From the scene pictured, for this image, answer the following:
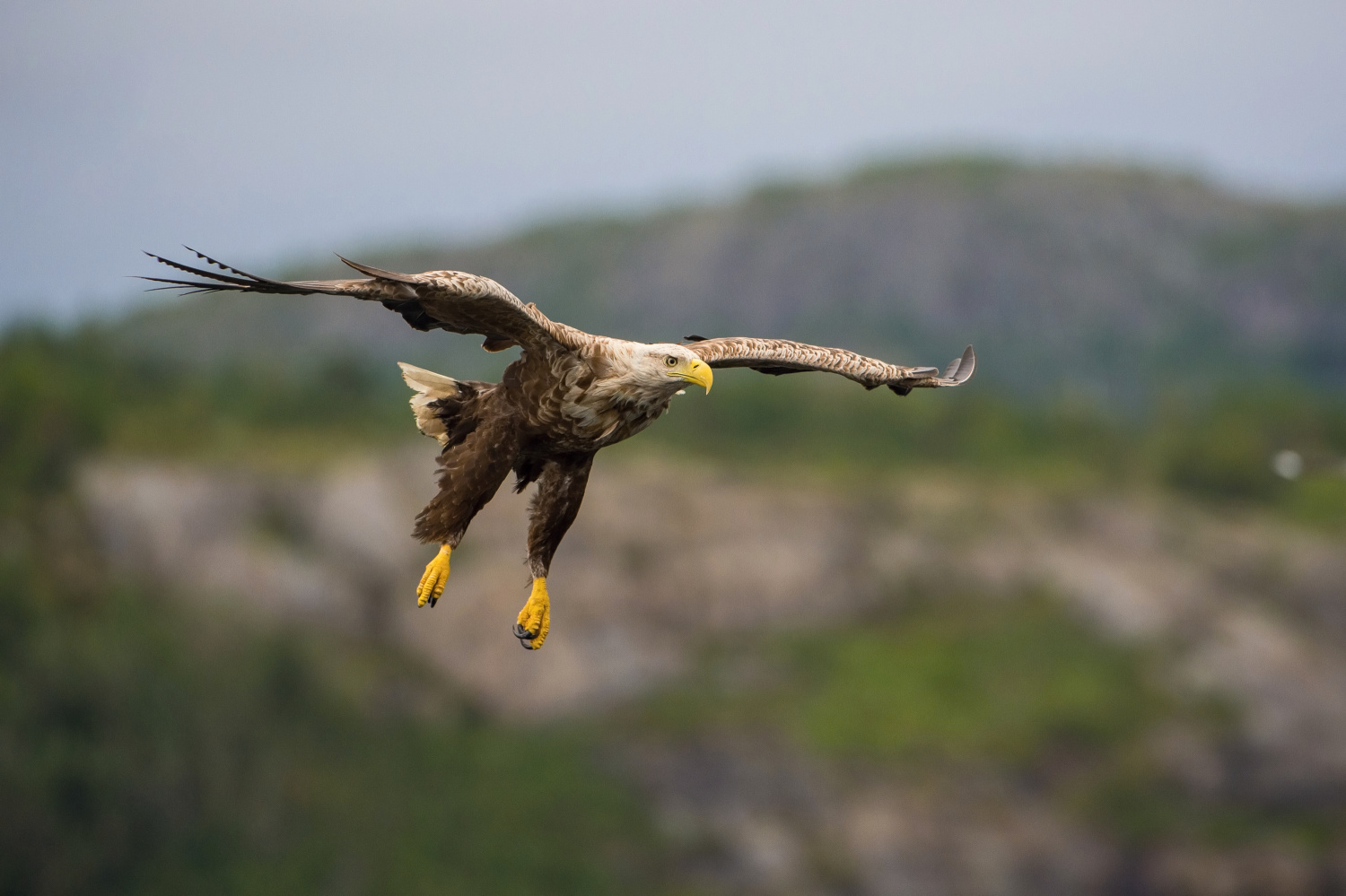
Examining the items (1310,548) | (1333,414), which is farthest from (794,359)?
(1333,414)

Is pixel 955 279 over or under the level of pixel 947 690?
over

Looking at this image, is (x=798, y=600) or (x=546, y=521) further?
(x=798, y=600)

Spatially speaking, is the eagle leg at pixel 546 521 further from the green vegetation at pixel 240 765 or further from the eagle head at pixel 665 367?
the green vegetation at pixel 240 765

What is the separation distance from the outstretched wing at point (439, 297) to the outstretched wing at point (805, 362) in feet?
4.56

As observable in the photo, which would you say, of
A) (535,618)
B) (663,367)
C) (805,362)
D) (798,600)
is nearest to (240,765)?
(798,600)

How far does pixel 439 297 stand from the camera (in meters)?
10.1

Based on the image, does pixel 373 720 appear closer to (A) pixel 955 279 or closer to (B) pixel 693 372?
(A) pixel 955 279

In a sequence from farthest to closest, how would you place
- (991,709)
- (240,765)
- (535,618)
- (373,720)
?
(991,709)
(373,720)
(240,765)
(535,618)

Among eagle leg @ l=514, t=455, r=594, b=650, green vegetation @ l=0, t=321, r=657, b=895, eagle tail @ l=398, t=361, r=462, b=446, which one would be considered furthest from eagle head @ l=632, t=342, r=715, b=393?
green vegetation @ l=0, t=321, r=657, b=895

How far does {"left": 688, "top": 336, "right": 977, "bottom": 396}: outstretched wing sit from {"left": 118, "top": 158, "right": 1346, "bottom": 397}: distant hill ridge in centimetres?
7498

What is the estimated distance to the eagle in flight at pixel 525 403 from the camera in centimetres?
1022

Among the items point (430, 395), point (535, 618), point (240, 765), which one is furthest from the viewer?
point (240, 765)

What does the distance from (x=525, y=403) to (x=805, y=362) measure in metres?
2.58

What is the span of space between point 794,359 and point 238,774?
5282cm
